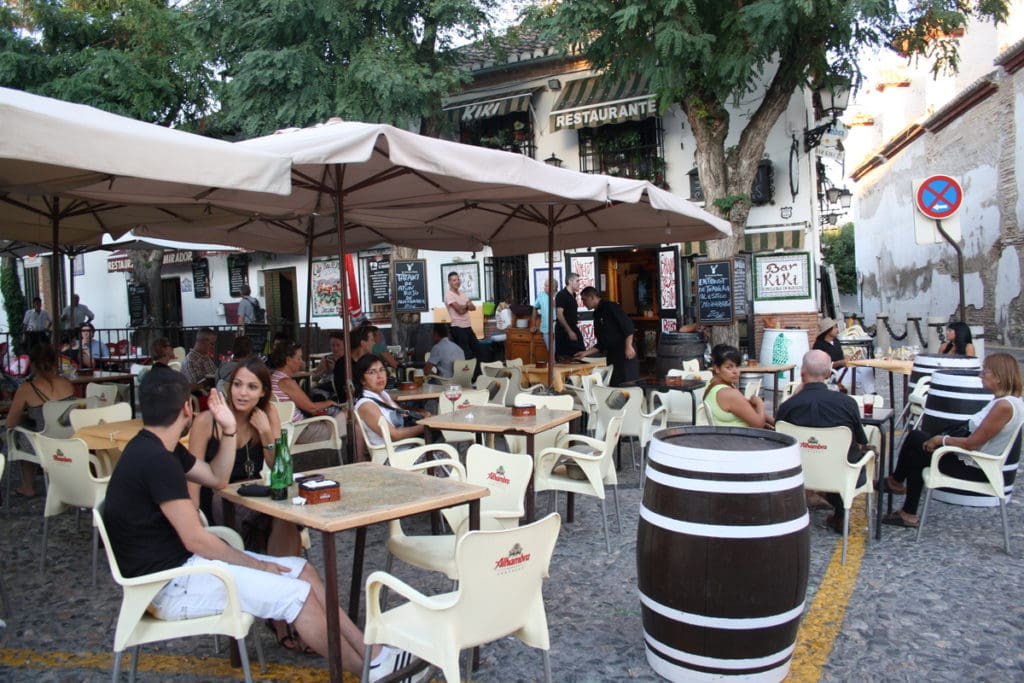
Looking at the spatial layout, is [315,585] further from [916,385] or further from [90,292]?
[90,292]

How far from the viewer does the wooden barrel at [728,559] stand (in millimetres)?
2969

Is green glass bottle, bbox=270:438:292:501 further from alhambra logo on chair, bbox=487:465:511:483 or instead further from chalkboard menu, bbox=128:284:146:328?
chalkboard menu, bbox=128:284:146:328

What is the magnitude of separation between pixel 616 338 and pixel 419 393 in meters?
3.34

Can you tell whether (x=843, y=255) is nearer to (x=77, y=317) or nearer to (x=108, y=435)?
(x=77, y=317)

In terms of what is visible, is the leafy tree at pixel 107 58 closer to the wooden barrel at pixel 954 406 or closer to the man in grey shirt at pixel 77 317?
the man in grey shirt at pixel 77 317

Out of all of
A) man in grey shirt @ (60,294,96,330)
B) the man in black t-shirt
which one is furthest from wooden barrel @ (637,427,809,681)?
man in grey shirt @ (60,294,96,330)

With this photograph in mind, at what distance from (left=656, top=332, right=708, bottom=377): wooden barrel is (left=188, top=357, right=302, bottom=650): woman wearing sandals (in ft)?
24.1

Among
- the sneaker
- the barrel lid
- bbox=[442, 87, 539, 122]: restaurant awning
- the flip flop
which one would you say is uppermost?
bbox=[442, 87, 539, 122]: restaurant awning

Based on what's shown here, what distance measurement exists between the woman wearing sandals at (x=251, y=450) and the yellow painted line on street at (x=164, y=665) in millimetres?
223

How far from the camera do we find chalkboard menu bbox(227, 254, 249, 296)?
62.9 feet

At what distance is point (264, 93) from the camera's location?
41.6 ft

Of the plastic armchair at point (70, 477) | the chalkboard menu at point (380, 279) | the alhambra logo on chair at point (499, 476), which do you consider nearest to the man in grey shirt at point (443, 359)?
the plastic armchair at point (70, 477)

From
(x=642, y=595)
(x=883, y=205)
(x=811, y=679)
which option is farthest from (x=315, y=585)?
(x=883, y=205)

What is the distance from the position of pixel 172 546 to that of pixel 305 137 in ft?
7.83
